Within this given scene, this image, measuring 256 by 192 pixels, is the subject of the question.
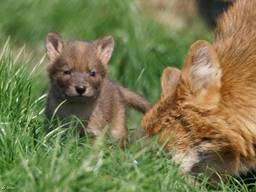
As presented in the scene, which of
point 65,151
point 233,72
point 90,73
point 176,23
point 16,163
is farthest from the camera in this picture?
point 176,23

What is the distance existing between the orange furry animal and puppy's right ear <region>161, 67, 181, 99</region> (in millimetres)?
10

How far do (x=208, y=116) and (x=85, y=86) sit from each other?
1259 millimetres

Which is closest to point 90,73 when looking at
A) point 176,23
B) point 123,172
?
point 123,172

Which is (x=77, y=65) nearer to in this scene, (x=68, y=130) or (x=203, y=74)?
(x=68, y=130)

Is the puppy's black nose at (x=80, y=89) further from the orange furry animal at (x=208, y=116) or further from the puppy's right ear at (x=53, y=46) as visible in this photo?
the orange furry animal at (x=208, y=116)

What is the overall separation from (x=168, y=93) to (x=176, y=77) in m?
0.16

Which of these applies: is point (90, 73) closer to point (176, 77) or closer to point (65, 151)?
point (176, 77)

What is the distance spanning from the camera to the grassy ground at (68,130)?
598 centimetres

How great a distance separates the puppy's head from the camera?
7.62 metres

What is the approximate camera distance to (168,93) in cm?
695

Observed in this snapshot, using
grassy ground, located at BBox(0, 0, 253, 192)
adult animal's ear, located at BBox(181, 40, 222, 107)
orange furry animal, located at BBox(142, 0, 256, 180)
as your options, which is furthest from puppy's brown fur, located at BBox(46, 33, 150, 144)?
adult animal's ear, located at BBox(181, 40, 222, 107)

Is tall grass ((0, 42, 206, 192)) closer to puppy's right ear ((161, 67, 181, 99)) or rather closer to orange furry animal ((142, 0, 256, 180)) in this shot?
orange furry animal ((142, 0, 256, 180))

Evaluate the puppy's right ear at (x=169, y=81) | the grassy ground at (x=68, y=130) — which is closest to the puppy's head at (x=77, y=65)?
the grassy ground at (x=68, y=130)

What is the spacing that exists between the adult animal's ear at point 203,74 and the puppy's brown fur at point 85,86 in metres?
1.14
